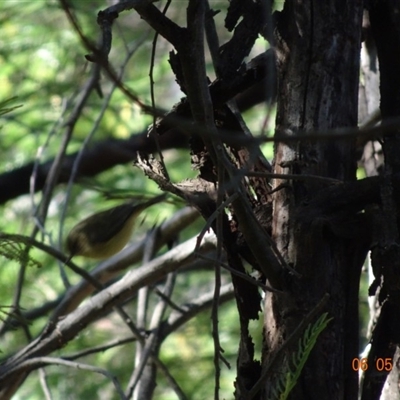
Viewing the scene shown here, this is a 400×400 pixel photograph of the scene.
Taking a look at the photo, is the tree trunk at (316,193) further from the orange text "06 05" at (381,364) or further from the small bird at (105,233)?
the small bird at (105,233)

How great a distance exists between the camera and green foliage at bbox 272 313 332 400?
3.99 ft

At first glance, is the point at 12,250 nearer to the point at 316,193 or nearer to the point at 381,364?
the point at 316,193

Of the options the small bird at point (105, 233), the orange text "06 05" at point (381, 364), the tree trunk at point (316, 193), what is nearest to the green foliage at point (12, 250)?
the tree trunk at point (316, 193)

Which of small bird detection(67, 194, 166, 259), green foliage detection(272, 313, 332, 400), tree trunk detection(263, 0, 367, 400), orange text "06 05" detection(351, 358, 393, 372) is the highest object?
small bird detection(67, 194, 166, 259)

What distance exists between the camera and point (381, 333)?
56.4 inches

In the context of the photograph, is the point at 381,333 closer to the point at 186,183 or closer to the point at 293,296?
the point at 293,296

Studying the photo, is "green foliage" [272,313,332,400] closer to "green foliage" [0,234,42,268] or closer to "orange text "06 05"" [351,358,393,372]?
"orange text "06 05"" [351,358,393,372]

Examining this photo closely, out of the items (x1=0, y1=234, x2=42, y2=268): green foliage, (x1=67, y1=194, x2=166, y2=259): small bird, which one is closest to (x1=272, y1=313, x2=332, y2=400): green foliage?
(x1=0, y1=234, x2=42, y2=268): green foliage

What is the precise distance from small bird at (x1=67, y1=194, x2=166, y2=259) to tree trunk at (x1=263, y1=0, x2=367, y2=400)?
1.25 meters

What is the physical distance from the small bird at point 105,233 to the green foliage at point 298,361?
1385 mm

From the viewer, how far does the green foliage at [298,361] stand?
3.99 ft

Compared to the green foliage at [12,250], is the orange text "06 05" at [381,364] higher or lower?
lower

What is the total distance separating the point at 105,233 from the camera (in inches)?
111

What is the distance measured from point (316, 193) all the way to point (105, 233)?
1.54 m
